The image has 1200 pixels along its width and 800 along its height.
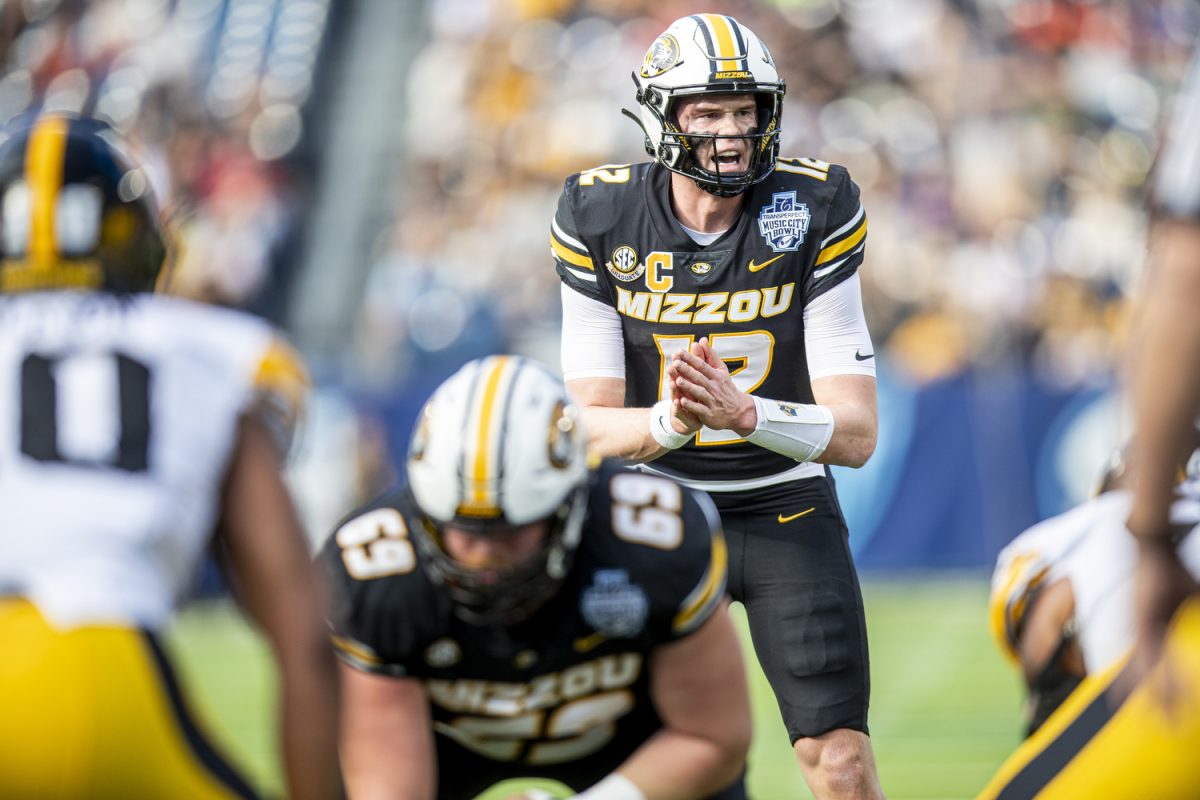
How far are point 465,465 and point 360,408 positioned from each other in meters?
10.6

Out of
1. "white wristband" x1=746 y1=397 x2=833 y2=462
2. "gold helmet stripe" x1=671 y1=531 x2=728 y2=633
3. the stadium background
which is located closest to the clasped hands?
"white wristband" x1=746 y1=397 x2=833 y2=462

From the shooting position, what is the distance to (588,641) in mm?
3680

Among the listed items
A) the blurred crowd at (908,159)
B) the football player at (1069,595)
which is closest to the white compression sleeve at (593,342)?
the football player at (1069,595)

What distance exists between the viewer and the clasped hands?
172 inches

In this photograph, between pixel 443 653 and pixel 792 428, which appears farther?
pixel 792 428

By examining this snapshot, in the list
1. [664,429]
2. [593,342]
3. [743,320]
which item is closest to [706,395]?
[664,429]

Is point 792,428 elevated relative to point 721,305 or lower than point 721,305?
lower

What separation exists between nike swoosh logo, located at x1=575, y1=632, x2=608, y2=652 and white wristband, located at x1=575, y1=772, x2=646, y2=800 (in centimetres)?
31

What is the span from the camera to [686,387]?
4.36m

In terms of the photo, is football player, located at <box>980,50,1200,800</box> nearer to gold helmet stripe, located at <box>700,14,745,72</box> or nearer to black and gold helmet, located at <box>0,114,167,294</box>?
black and gold helmet, located at <box>0,114,167,294</box>

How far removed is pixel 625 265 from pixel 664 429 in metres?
0.55

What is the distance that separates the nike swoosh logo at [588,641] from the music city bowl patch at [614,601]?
0.17 ft

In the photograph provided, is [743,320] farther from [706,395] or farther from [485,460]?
[485,460]

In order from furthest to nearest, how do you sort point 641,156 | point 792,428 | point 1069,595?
point 641,156 → point 792,428 → point 1069,595
